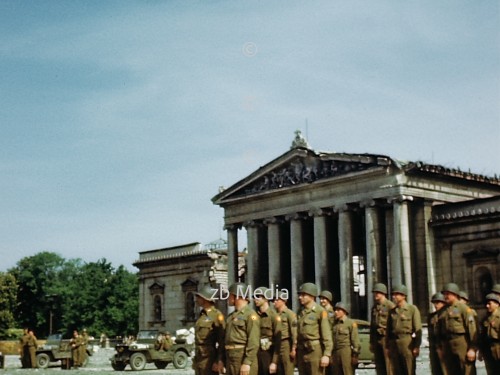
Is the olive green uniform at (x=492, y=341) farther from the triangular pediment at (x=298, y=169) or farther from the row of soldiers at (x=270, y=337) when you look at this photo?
the triangular pediment at (x=298, y=169)

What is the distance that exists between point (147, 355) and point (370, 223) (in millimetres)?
14424

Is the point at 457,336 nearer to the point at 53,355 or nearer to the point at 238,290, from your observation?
the point at 238,290

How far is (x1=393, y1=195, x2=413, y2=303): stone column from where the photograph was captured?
40.2 m

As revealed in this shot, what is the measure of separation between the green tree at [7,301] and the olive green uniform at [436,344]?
3309 inches

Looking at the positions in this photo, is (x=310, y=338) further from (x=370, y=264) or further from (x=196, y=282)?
(x=196, y=282)

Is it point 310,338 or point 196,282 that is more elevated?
point 196,282

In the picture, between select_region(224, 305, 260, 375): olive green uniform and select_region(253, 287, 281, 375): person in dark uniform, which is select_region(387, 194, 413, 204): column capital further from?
select_region(224, 305, 260, 375): olive green uniform

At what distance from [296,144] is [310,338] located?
33.1 meters

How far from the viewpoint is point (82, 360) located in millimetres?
36375

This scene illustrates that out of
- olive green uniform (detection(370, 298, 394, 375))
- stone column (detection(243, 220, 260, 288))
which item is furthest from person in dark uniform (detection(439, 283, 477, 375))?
stone column (detection(243, 220, 260, 288))

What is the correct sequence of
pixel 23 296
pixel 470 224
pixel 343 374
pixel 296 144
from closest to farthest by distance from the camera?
1. pixel 343 374
2. pixel 470 224
3. pixel 296 144
4. pixel 23 296

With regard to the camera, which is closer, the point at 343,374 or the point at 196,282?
the point at 343,374

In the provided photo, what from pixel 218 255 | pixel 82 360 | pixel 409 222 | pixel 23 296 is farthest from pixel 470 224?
pixel 23 296

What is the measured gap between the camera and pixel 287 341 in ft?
49.1
